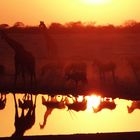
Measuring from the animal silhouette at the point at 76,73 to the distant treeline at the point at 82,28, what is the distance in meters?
0.31

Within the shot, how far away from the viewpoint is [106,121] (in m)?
2.75

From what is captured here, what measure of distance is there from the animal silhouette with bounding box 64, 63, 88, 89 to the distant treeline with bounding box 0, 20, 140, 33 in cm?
31

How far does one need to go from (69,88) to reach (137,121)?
4.02 feet

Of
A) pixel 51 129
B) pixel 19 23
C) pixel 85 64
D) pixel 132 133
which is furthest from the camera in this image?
pixel 85 64

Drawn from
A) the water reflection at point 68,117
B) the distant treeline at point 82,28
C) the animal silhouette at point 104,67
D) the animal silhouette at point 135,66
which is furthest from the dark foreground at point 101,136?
the animal silhouette at point 135,66

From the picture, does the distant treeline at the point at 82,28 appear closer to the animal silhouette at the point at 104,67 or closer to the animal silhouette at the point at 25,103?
the animal silhouette at the point at 104,67

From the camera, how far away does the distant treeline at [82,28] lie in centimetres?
405

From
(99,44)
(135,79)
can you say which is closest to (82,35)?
(99,44)

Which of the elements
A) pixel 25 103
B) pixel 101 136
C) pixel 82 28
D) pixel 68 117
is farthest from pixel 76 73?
pixel 101 136

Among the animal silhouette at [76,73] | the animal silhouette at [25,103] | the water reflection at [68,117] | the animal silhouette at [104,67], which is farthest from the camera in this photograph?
the animal silhouette at [104,67]

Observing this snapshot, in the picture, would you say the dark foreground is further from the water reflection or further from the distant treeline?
the distant treeline

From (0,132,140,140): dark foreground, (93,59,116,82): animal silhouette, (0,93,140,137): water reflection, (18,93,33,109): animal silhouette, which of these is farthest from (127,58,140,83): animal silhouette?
(0,132,140,140): dark foreground

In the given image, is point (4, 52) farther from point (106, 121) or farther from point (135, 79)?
point (106, 121)

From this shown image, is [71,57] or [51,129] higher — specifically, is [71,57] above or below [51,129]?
above
